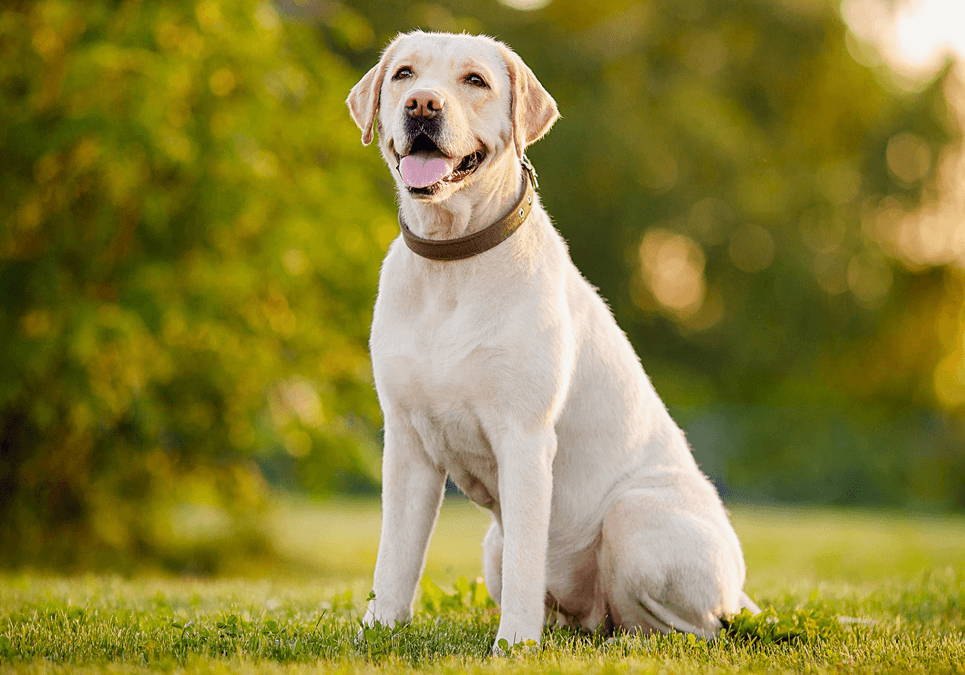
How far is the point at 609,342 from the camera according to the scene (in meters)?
4.03

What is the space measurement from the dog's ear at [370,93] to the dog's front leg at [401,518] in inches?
48.8

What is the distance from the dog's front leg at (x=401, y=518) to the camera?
3760mm

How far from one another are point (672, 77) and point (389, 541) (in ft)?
62.5

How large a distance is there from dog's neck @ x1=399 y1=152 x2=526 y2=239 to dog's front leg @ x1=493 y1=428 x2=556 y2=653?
2.91 feet

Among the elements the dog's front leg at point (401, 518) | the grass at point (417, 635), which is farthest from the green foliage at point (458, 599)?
the dog's front leg at point (401, 518)

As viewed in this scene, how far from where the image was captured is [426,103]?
339 centimetres

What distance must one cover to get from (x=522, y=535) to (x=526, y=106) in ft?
5.66

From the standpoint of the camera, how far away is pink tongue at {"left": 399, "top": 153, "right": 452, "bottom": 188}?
3.43 meters

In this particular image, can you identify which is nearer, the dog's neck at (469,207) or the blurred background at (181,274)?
the dog's neck at (469,207)

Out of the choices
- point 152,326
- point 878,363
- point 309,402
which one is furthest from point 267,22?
point 878,363

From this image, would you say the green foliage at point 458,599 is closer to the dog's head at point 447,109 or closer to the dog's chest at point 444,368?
the dog's chest at point 444,368

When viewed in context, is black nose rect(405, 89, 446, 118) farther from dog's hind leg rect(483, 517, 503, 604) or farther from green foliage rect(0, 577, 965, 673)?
green foliage rect(0, 577, 965, 673)

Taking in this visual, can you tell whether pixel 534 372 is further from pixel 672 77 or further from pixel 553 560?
pixel 672 77

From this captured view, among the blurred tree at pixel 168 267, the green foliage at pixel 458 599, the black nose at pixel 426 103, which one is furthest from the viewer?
the blurred tree at pixel 168 267
